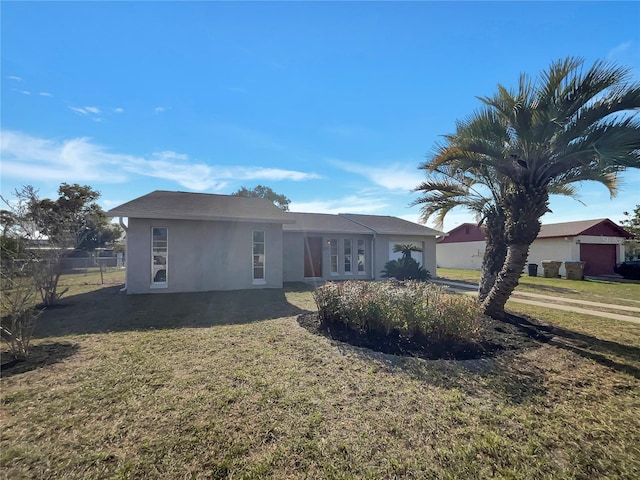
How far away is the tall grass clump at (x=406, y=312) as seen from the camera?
5.53 metres

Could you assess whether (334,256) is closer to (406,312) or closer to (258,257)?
(258,257)

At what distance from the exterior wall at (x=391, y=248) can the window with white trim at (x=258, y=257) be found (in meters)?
6.96

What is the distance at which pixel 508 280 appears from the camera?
745cm

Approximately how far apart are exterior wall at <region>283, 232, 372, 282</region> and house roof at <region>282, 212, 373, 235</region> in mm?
363

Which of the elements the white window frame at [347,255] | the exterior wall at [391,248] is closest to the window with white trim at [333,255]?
the white window frame at [347,255]

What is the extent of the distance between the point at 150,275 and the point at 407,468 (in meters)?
11.1

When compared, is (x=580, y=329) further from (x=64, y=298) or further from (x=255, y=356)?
(x=64, y=298)

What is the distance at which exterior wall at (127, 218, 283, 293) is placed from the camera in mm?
11047

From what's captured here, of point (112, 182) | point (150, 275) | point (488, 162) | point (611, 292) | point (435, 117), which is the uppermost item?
point (435, 117)

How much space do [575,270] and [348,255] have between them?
48.8ft

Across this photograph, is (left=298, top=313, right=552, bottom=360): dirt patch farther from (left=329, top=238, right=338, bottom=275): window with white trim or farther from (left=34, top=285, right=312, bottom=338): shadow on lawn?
(left=329, top=238, right=338, bottom=275): window with white trim

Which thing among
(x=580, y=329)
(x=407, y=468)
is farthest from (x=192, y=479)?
(x=580, y=329)

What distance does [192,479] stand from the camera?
94.5 inches

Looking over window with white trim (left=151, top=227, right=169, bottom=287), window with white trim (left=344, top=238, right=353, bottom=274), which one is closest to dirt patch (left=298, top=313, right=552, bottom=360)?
window with white trim (left=151, top=227, right=169, bottom=287)
